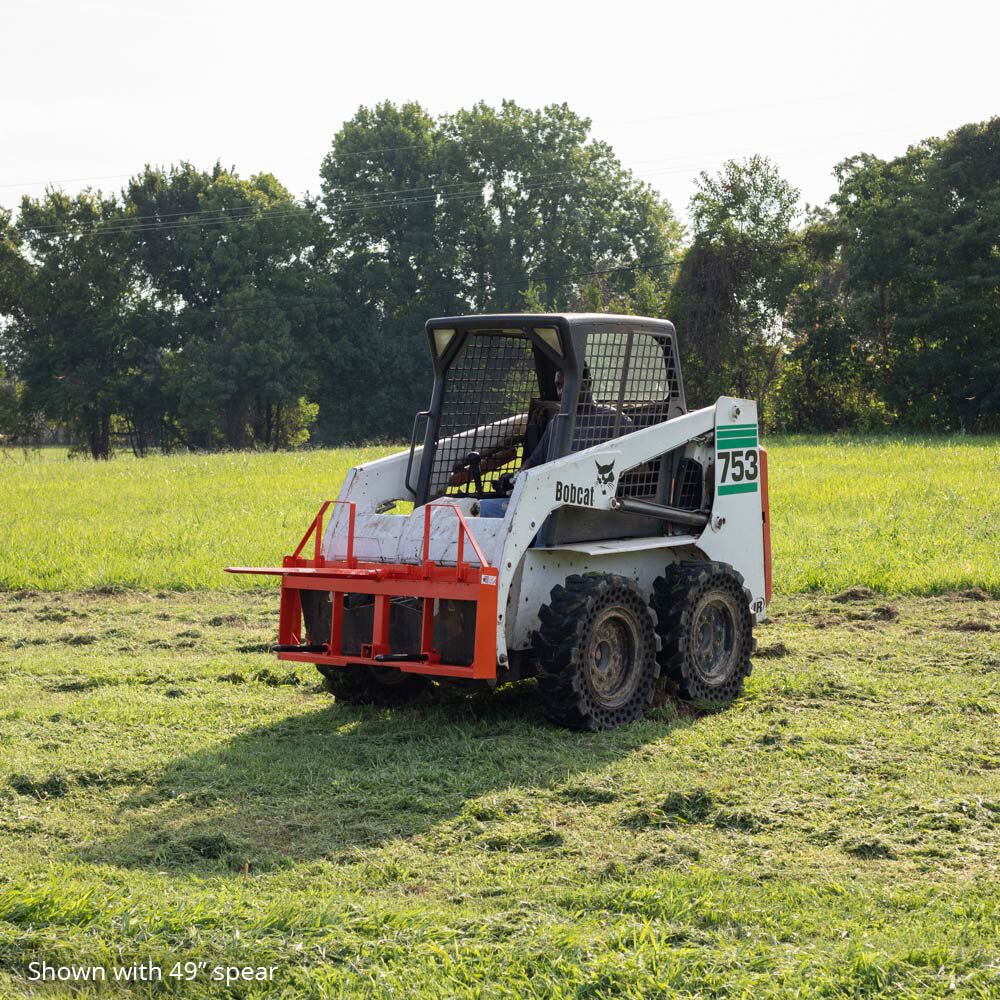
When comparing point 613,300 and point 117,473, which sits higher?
point 613,300

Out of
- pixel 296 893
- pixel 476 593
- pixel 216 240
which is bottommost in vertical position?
pixel 296 893

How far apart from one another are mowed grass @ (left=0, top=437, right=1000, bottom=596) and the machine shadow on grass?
5.64 m

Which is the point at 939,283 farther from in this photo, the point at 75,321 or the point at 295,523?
the point at 75,321

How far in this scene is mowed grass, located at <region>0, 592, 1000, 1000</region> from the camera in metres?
3.98

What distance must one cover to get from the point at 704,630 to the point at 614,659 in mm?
942

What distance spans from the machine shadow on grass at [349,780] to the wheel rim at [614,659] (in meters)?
0.23

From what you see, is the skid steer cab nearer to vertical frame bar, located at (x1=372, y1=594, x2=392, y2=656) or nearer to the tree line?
vertical frame bar, located at (x1=372, y1=594, x2=392, y2=656)

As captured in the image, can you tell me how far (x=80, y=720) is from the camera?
7379 millimetres

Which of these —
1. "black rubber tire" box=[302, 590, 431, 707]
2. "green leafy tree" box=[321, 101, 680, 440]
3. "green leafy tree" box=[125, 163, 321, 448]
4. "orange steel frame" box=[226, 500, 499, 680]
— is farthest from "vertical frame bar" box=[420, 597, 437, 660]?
"green leafy tree" box=[321, 101, 680, 440]

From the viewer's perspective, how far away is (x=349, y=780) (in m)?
6.20

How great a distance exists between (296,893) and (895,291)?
1534 inches

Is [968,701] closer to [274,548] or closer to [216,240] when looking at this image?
[274,548]

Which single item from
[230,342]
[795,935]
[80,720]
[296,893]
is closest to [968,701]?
[795,935]

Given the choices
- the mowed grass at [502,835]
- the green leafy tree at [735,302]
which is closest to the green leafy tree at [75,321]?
the green leafy tree at [735,302]
